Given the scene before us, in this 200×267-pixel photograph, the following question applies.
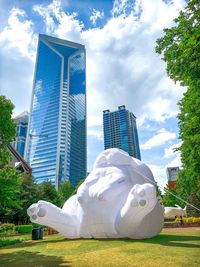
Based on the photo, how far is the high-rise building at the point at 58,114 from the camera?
142500mm

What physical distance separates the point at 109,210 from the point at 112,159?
333cm

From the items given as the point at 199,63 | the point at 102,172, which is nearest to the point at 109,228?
the point at 102,172

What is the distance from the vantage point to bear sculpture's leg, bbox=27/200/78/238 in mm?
13953

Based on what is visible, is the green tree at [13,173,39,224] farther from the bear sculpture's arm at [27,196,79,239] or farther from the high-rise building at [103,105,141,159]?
the high-rise building at [103,105,141,159]

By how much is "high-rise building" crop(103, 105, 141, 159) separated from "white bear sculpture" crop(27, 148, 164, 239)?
136m

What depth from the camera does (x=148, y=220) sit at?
13039 mm

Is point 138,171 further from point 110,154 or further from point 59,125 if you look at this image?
point 59,125

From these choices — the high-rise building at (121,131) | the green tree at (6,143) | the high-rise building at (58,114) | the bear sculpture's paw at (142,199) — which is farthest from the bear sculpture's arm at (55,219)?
the high-rise building at (121,131)

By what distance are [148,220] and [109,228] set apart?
6.77 ft

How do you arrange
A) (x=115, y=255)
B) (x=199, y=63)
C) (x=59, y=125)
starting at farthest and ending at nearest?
1. (x=59, y=125)
2. (x=199, y=63)
3. (x=115, y=255)

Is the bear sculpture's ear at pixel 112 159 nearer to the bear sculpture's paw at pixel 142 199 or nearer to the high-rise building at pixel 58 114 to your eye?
the bear sculpture's paw at pixel 142 199

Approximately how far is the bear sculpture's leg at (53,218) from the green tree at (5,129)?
3.17m

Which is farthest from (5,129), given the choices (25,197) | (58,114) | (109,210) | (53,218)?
(58,114)

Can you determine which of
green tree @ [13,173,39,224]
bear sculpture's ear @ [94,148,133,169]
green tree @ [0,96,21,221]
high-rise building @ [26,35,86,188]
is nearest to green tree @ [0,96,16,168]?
green tree @ [0,96,21,221]
